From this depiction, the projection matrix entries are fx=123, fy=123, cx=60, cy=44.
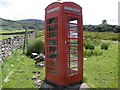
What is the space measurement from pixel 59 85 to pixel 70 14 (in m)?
2.02

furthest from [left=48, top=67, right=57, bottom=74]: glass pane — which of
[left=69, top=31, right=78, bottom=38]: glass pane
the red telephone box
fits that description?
[left=69, top=31, right=78, bottom=38]: glass pane

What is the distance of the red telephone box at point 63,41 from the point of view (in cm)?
331

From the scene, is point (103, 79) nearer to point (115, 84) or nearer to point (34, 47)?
point (115, 84)

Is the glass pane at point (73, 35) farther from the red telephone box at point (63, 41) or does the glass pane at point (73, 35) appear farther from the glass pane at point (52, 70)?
the glass pane at point (52, 70)

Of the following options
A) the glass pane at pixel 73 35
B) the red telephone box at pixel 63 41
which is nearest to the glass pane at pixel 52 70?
the red telephone box at pixel 63 41

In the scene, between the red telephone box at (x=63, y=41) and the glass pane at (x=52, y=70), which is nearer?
the red telephone box at (x=63, y=41)

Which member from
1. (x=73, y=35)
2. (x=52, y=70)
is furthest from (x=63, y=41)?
(x=52, y=70)

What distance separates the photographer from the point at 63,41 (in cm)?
331

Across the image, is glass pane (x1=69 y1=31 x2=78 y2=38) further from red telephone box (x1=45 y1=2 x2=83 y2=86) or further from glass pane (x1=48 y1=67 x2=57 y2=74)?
glass pane (x1=48 y1=67 x2=57 y2=74)

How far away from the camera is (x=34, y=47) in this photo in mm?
8414

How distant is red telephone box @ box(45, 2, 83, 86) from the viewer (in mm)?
3314

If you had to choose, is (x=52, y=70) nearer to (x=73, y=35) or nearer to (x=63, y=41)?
(x=63, y=41)

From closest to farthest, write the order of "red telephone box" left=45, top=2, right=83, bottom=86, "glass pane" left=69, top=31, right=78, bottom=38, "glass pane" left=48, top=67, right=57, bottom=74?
"red telephone box" left=45, top=2, right=83, bottom=86 < "glass pane" left=69, top=31, right=78, bottom=38 < "glass pane" left=48, top=67, right=57, bottom=74

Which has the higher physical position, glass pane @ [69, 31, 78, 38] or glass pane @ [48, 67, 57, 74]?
glass pane @ [69, 31, 78, 38]
